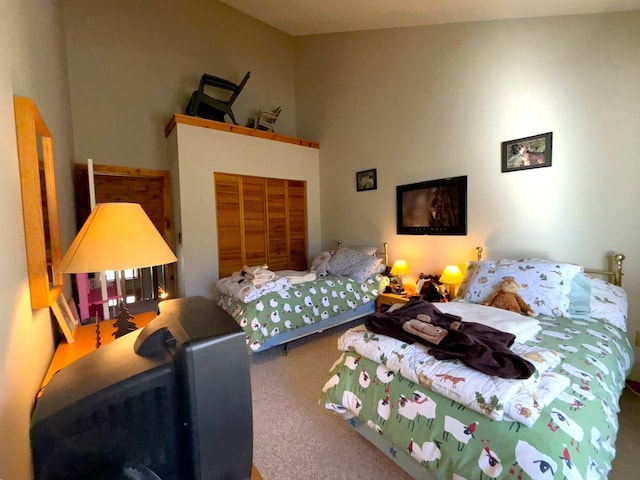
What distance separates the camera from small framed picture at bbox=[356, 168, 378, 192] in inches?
146

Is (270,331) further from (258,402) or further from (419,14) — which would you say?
(419,14)

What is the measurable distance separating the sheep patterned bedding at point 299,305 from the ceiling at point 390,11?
2658mm

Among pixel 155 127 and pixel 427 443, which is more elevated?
pixel 155 127

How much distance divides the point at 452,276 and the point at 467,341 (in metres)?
1.67

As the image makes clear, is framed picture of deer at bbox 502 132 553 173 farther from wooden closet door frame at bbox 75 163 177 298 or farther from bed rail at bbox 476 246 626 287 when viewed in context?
wooden closet door frame at bbox 75 163 177 298

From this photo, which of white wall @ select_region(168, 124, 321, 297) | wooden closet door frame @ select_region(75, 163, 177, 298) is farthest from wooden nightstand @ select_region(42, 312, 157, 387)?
wooden closet door frame @ select_region(75, 163, 177, 298)

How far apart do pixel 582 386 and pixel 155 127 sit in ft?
15.1

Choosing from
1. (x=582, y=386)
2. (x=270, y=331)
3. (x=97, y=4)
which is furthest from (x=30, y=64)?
(x=97, y=4)

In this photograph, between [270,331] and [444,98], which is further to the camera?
[444,98]

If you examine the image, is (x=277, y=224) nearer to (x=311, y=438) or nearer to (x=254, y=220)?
(x=254, y=220)

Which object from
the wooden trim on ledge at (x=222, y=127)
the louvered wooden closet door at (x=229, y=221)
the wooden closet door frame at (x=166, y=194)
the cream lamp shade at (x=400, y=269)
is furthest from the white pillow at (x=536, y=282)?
the wooden closet door frame at (x=166, y=194)

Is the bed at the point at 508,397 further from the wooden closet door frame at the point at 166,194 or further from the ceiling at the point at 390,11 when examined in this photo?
the wooden closet door frame at the point at 166,194

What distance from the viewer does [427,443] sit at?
117cm

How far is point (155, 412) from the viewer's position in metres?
0.56
